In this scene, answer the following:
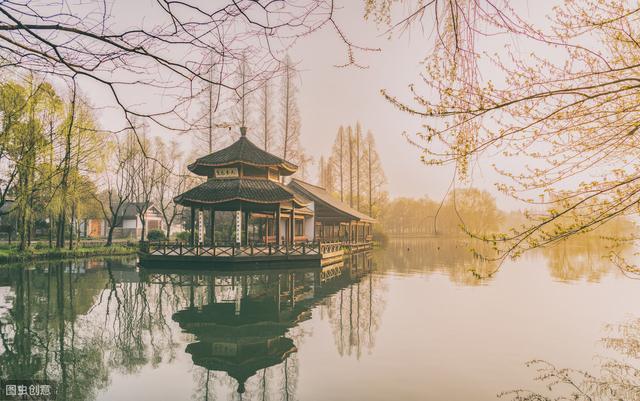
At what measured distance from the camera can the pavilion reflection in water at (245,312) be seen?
5991mm

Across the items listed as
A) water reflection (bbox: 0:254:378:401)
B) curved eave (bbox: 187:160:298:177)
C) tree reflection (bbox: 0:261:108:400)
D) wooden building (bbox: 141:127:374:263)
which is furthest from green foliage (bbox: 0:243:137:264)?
curved eave (bbox: 187:160:298:177)

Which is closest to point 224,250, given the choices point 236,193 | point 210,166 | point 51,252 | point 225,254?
point 225,254

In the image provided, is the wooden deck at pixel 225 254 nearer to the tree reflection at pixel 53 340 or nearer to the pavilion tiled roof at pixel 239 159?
the pavilion tiled roof at pixel 239 159

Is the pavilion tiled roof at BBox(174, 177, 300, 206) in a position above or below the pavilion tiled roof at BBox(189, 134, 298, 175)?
below

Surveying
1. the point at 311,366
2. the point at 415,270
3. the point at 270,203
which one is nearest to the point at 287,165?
the point at 270,203

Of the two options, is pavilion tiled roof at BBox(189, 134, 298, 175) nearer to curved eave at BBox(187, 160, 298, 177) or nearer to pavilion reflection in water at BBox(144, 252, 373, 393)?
curved eave at BBox(187, 160, 298, 177)

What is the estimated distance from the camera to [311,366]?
580cm

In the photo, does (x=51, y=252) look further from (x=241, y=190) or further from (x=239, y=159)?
(x=239, y=159)

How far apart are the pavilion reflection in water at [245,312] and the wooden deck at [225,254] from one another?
1.50m

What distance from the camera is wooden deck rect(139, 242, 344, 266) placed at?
18.1m

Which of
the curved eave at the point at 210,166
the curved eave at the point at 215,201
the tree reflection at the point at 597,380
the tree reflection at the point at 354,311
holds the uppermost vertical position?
the curved eave at the point at 210,166

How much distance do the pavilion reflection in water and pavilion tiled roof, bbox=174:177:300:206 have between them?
4.62 metres

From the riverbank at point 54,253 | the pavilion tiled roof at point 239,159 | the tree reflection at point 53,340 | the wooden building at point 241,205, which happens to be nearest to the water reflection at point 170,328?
the tree reflection at point 53,340

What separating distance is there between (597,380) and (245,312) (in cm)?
673
